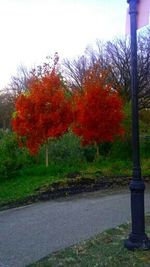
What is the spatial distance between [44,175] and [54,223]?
23.7 feet

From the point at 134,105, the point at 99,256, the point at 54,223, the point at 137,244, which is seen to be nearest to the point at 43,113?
the point at 54,223

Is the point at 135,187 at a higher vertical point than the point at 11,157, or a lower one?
lower

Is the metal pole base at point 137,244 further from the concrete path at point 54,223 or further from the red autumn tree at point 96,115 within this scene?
the red autumn tree at point 96,115

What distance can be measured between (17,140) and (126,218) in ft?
40.1

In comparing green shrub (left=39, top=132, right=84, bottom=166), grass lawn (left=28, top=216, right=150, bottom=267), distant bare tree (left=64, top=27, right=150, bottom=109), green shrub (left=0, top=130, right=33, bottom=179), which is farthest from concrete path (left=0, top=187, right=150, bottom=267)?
distant bare tree (left=64, top=27, right=150, bottom=109)

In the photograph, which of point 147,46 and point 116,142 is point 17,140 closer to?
point 116,142

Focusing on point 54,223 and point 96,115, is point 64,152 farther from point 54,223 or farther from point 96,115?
point 54,223

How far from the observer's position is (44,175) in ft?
54.2

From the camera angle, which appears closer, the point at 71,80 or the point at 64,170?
the point at 64,170

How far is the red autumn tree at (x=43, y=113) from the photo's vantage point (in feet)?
59.9

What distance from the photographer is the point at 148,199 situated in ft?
40.4

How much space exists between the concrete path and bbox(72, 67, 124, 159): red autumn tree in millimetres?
7867

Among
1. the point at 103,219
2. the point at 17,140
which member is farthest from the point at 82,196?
the point at 17,140

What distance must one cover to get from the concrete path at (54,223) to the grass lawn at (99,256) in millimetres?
375
